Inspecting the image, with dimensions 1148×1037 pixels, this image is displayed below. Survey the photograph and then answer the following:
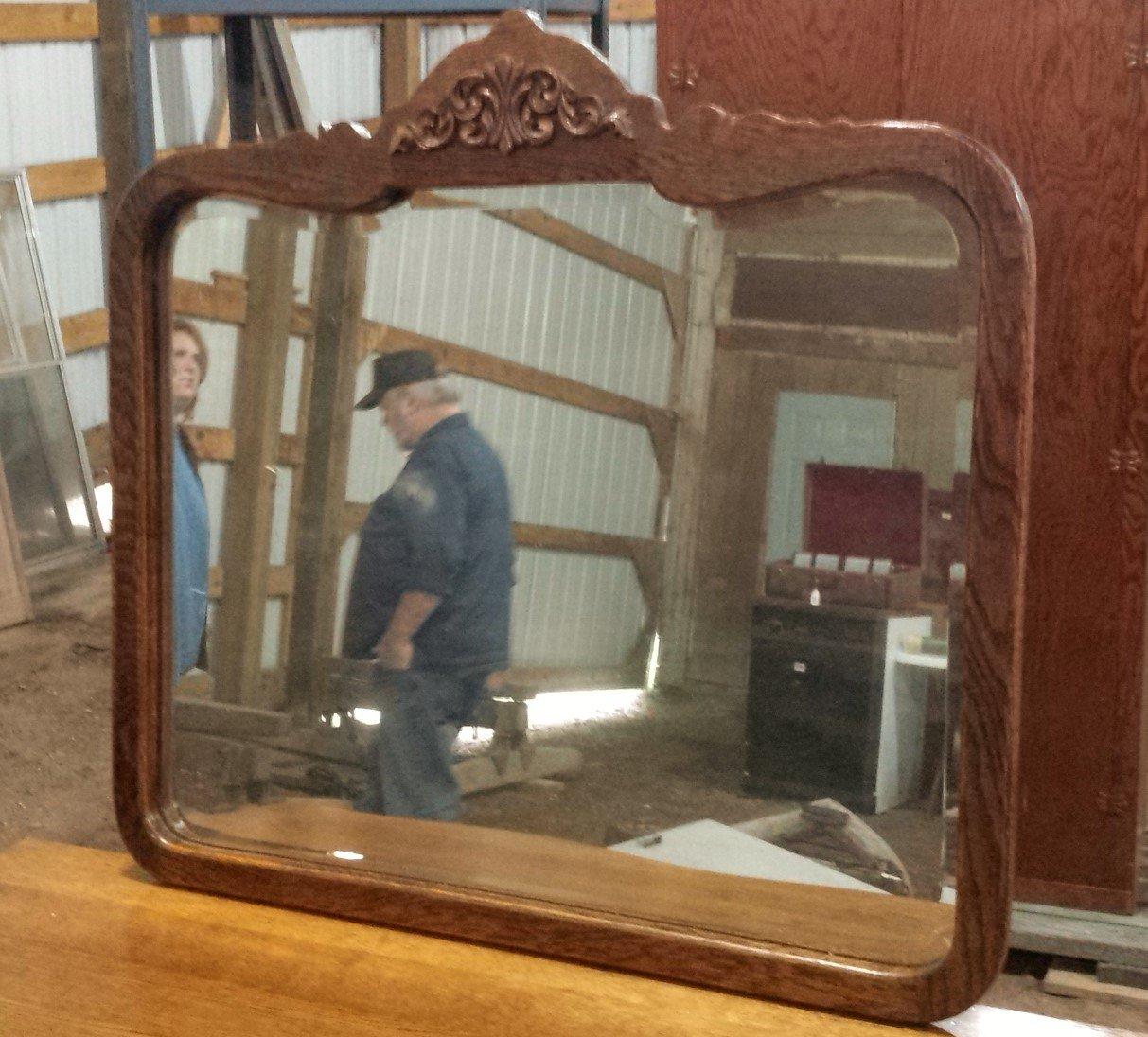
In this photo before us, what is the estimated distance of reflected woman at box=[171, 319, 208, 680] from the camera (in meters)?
0.89

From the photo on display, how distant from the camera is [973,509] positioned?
0.69 m

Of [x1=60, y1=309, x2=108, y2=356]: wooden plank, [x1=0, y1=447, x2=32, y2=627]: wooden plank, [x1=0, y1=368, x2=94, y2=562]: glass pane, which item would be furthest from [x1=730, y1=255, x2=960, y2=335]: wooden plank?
[x1=60, y1=309, x2=108, y2=356]: wooden plank

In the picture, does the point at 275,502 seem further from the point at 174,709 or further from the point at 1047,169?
the point at 1047,169

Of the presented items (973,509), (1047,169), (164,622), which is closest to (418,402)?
(164,622)

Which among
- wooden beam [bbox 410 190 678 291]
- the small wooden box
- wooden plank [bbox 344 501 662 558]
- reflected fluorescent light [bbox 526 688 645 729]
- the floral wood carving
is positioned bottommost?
reflected fluorescent light [bbox 526 688 645 729]

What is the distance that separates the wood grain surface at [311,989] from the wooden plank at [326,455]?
167 mm

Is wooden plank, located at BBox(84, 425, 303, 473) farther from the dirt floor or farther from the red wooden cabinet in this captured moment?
the red wooden cabinet

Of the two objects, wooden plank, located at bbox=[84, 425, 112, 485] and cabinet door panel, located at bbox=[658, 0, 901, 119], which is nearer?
cabinet door panel, located at bbox=[658, 0, 901, 119]

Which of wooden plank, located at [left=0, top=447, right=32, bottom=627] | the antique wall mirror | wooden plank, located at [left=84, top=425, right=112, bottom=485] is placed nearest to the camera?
the antique wall mirror

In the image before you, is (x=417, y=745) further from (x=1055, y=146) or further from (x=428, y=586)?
(x=1055, y=146)

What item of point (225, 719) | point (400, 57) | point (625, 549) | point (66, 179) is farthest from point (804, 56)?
point (66, 179)

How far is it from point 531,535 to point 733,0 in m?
0.46

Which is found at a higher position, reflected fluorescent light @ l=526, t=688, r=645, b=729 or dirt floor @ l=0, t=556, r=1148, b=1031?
reflected fluorescent light @ l=526, t=688, r=645, b=729

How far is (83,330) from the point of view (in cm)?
333
